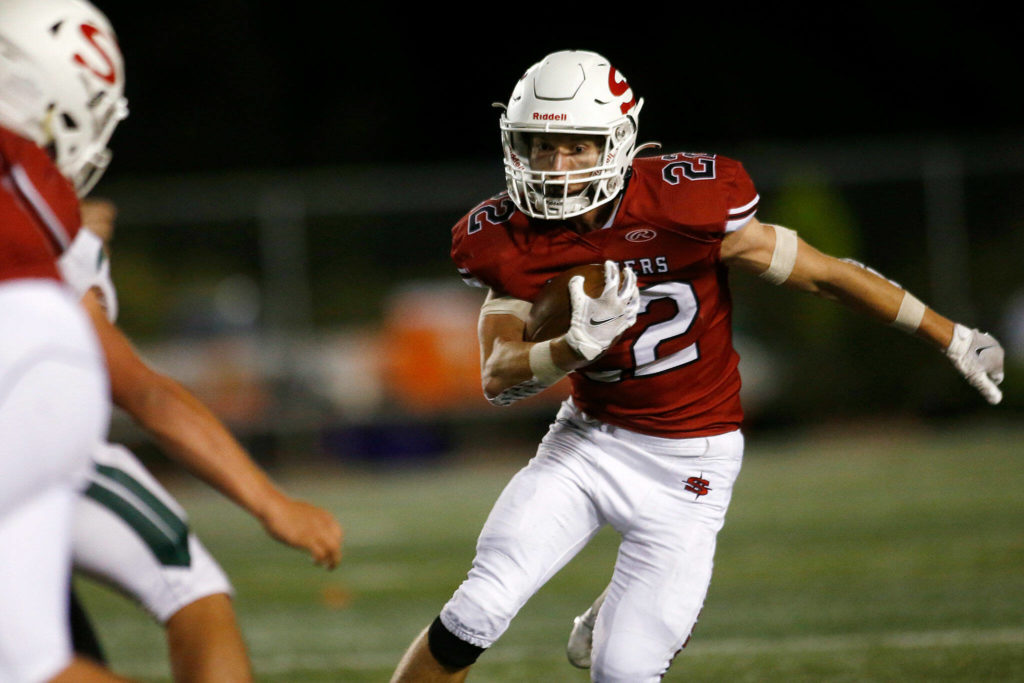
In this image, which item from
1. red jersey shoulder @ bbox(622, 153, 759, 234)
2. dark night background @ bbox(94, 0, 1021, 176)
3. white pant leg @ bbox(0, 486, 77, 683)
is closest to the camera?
white pant leg @ bbox(0, 486, 77, 683)

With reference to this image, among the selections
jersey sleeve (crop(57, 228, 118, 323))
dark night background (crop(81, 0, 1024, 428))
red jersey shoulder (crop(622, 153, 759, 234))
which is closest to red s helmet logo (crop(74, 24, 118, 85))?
jersey sleeve (crop(57, 228, 118, 323))

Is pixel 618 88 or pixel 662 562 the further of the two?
pixel 618 88

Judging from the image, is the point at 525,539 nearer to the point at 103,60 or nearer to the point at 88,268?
the point at 88,268

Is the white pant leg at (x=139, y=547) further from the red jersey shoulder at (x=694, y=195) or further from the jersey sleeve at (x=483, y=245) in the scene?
the red jersey shoulder at (x=694, y=195)

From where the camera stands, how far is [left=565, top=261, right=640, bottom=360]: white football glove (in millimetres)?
2910

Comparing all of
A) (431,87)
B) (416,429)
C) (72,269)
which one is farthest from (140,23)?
(72,269)

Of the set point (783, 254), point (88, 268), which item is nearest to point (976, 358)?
point (783, 254)

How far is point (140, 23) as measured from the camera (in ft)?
63.4

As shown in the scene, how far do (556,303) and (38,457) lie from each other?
148cm

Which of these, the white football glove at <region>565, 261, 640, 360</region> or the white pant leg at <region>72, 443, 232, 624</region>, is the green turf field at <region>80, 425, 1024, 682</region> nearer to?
the white football glove at <region>565, 261, 640, 360</region>

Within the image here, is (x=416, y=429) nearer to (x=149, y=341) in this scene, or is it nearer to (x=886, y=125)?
(x=149, y=341)

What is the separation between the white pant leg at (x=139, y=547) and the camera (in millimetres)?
2459

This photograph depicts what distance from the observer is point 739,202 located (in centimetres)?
320

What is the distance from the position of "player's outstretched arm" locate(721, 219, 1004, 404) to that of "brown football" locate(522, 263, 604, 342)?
1.22ft
